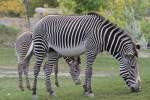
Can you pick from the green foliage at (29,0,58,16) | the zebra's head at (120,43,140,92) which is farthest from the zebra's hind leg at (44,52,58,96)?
the green foliage at (29,0,58,16)

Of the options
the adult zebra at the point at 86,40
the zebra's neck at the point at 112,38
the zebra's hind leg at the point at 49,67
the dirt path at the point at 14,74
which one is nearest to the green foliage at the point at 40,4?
the dirt path at the point at 14,74

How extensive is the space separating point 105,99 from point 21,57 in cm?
551

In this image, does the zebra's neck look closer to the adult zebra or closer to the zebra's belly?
the adult zebra

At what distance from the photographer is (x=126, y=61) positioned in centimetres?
1270

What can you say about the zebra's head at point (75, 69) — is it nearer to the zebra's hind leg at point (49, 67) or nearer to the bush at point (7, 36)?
the zebra's hind leg at point (49, 67)

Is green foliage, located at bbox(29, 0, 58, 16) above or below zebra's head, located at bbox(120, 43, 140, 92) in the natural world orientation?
below

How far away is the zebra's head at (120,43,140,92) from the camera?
12609 millimetres

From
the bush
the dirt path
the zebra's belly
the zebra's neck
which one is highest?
the zebra's neck

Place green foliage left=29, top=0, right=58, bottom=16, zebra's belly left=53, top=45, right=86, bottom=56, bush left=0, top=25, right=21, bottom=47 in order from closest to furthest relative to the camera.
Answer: zebra's belly left=53, top=45, right=86, bottom=56 < bush left=0, top=25, right=21, bottom=47 < green foliage left=29, top=0, right=58, bottom=16

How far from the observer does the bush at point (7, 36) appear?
129 ft

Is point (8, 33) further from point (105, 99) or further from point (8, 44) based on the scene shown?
point (105, 99)

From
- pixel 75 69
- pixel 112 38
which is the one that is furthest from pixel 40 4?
pixel 112 38

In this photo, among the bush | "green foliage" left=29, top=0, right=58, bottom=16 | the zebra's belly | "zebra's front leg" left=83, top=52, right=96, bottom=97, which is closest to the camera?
"zebra's front leg" left=83, top=52, right=96, bottom=97

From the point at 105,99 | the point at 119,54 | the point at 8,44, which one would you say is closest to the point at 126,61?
the point at 119,54
